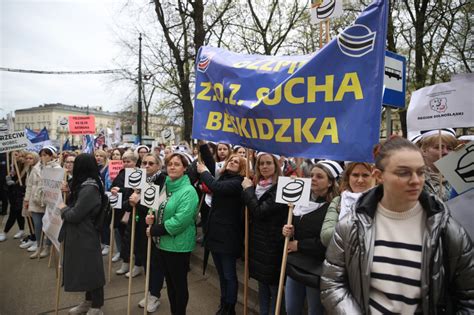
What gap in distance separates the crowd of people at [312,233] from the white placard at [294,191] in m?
0.21

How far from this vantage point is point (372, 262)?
5.88 feet

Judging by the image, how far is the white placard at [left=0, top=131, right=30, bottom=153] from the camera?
7449mm

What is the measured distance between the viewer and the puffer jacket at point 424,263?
167 cm

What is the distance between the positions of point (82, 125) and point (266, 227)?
7267 millimetres

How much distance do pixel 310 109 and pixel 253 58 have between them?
1019 mm

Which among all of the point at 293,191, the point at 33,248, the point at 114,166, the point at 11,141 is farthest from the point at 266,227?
the point at 11,141

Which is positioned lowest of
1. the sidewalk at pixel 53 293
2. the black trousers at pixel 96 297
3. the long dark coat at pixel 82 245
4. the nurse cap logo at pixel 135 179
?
the sidewalk at pixel 53 293

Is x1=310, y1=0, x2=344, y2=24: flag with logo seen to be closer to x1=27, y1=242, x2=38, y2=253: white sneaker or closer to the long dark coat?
the long dark coat

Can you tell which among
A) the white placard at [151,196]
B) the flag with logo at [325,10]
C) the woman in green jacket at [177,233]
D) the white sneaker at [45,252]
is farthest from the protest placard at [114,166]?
the flag with logo at [325,10]

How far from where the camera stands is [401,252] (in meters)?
1.75

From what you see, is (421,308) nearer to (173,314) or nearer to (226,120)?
(226,120)

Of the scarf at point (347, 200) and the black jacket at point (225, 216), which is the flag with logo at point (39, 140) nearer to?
the black jacket at point (225, 216)

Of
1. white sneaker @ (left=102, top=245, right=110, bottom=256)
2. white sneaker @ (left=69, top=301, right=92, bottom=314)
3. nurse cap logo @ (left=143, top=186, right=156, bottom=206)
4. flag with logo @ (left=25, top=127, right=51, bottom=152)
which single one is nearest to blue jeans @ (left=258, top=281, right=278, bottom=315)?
nurse cap logo @ (left=143, top=186, right=156, bottom=206)

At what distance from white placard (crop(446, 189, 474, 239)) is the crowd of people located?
16 cm
